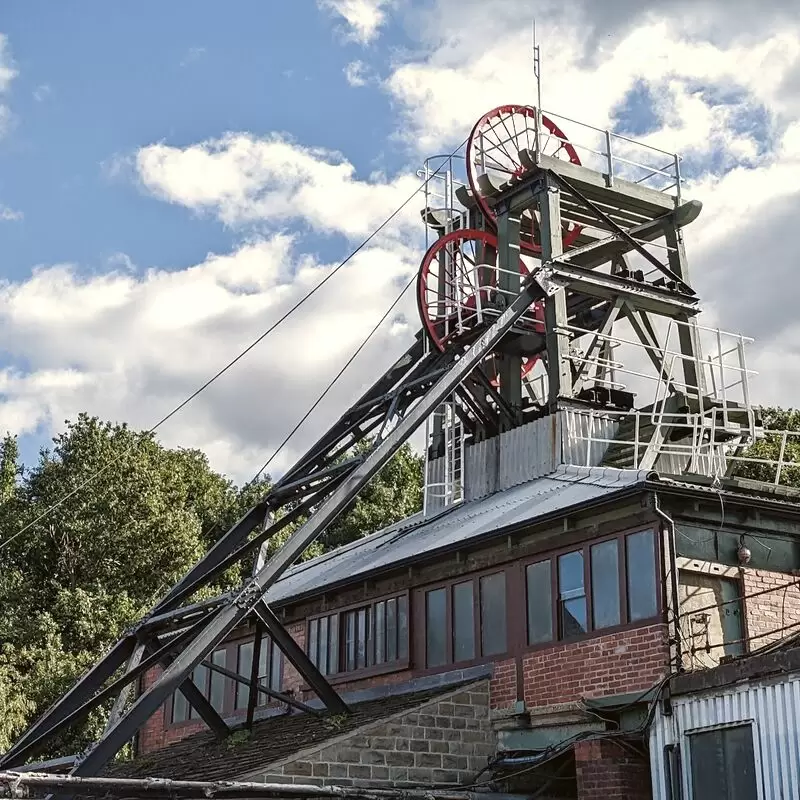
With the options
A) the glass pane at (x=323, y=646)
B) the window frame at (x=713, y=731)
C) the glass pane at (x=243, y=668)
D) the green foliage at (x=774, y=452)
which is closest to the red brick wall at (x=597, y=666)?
the window frame at (x=713, y=731)

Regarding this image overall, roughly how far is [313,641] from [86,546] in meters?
19.5

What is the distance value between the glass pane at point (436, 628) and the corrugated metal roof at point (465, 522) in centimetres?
75

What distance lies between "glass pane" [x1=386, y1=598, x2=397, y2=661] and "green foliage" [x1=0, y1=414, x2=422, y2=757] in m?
18.6

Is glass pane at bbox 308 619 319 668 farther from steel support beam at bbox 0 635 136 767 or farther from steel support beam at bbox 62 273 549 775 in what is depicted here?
steel support beam at bbox 62 273 549 775

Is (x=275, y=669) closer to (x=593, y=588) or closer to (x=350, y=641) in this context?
(x=350, y=641)

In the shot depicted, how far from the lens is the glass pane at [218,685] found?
938 inches

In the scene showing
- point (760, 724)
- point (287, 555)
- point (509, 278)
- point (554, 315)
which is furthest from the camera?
point (509, 278)

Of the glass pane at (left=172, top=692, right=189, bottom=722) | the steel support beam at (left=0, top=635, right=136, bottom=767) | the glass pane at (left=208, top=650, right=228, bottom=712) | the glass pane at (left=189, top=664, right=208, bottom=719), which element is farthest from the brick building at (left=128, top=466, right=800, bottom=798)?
the glass pane at (left=172, top=692, right=189, bottom=722)

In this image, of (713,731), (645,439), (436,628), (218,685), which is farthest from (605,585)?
(218,685)

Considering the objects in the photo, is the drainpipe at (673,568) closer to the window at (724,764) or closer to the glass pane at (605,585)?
the glass pane at (605,585)

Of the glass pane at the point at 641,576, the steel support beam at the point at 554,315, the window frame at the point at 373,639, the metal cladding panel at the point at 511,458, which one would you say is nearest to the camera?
the glass pane at the point at 641,576

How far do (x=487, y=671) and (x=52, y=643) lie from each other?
22.2 meters

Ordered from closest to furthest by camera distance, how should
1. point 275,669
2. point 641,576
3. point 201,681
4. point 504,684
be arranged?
point 641,576 → point 504,684 → point 275,669 → point 201,681

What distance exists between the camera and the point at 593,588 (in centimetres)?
1599
